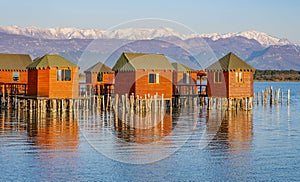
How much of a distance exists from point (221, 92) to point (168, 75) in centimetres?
601

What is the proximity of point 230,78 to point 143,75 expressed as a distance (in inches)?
341

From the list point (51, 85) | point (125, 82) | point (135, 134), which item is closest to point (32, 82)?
point (51, 85)

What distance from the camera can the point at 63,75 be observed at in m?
53.9

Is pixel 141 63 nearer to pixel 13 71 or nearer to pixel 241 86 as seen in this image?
pixel 241 86

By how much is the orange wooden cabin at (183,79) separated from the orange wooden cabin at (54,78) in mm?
16435

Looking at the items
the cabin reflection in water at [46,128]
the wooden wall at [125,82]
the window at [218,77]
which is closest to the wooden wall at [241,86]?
the window at [218,77]

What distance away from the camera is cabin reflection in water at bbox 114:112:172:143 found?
34.4m

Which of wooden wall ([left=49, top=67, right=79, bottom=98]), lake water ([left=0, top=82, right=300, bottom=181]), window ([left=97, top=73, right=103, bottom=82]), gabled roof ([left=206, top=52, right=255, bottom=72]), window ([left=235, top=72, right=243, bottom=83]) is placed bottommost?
lake water ([left=0, top=82, right=300, bottom=181])

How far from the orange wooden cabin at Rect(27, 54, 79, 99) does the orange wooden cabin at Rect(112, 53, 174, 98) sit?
6083mm

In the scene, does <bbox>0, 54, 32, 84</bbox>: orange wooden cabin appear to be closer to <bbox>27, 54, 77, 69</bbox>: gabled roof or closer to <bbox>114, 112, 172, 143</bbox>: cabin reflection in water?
<bbox>27, 54, 77, 69</bbox>: gabled roof

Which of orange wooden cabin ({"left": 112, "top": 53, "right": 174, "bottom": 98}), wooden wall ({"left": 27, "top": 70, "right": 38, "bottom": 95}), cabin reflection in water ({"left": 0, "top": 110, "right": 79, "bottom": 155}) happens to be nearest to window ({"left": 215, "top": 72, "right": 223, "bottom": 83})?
orange wooden cabin ({"left": 112, "top": 53, "right": 174, "bottom": 98})

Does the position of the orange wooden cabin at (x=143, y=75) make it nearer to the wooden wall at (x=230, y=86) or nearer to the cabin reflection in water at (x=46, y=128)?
the wooden wall at (x=230, y=86)

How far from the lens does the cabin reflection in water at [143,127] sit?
34438 mm

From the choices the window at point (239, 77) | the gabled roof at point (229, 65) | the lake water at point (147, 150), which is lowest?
the lake water at point (147, 150)
